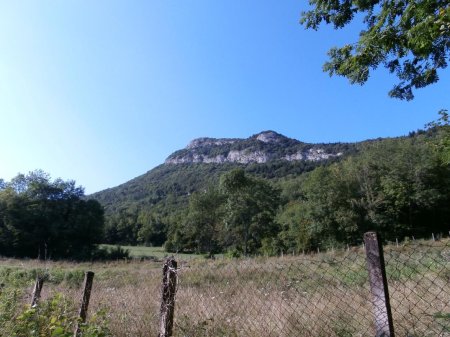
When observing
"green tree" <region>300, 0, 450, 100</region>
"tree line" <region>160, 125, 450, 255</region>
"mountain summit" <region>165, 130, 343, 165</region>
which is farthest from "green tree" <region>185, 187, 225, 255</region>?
"mountain summit" <region>165, 130, 343, 165</region>

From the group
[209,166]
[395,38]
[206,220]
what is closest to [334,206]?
[206,220]

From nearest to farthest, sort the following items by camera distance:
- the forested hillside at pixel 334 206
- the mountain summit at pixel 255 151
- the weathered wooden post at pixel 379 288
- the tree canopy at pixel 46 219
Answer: the weathered wooden post at pixel 379 288 → the forested hillside at pixel 334 206 → the tree canopy at pixel 46 219 → the mountain summit at pixel 255 151

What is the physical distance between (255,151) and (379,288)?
581ft

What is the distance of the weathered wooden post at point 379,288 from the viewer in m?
2.32

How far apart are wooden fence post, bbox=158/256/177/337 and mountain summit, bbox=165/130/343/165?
153990 millimetres

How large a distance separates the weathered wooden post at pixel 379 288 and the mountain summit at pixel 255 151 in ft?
508

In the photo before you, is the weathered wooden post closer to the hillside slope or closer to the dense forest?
the dense forest

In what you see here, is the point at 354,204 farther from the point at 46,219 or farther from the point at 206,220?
the point at 46,219

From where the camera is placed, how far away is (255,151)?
7028 inches

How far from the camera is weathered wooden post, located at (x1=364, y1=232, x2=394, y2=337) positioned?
2320mm

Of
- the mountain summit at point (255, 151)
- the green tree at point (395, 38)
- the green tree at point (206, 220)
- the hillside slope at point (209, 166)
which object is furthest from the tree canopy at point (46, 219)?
the mountain summit at point (255, 151)

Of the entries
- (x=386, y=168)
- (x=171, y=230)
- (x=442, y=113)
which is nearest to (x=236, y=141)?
(x=171, y=230)

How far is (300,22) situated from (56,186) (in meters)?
55.0

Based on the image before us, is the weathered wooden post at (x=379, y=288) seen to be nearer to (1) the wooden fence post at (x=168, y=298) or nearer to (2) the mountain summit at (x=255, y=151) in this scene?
(1) the wooden fence post at (x=168, y=298)
